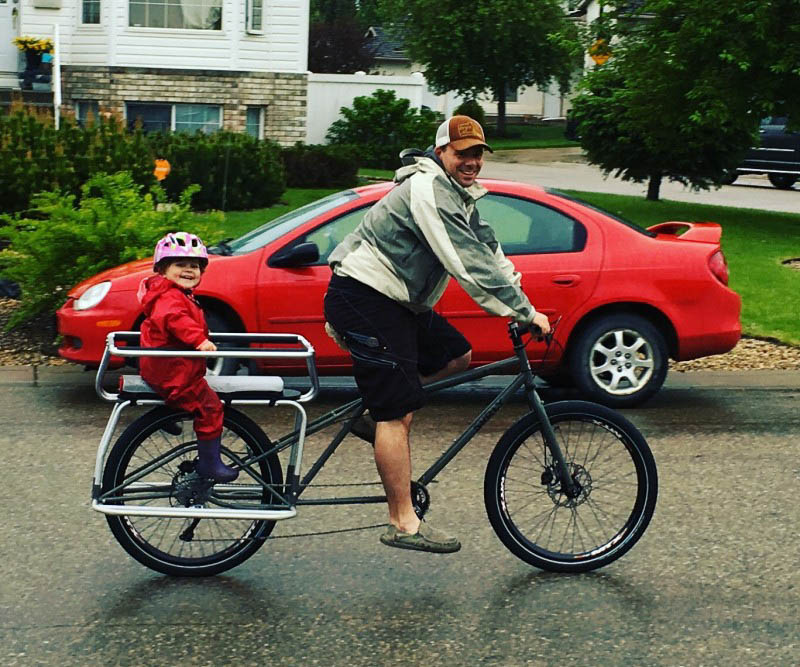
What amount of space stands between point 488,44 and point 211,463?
4620 cm

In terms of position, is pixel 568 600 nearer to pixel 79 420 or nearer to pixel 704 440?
pixel 704 440

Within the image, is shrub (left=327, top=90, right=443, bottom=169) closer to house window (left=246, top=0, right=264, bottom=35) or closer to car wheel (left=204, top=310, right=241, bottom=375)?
house window (left=246, top=0, right=264, bottom=35)

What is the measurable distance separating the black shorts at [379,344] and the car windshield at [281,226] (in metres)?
3.87

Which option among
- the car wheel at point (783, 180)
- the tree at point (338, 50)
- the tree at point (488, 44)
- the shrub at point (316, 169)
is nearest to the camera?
the shrub at point (316, 169)

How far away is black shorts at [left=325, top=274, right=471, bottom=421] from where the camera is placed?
206 inches

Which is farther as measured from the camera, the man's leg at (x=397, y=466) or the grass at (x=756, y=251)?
the grass at (x=756, y=251)

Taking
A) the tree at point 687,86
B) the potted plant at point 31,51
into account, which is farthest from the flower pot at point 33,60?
the tree at point 687,86

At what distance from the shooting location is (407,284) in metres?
5.29

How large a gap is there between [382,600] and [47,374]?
18.1 feet

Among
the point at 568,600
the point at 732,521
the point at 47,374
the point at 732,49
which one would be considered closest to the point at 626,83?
the point at 732,49

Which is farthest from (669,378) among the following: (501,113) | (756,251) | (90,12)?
(501,113)

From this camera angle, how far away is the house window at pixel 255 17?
94.6 feet

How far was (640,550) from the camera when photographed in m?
5.88

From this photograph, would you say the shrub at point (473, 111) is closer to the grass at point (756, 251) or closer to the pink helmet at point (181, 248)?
the grass at point (756, 251)
